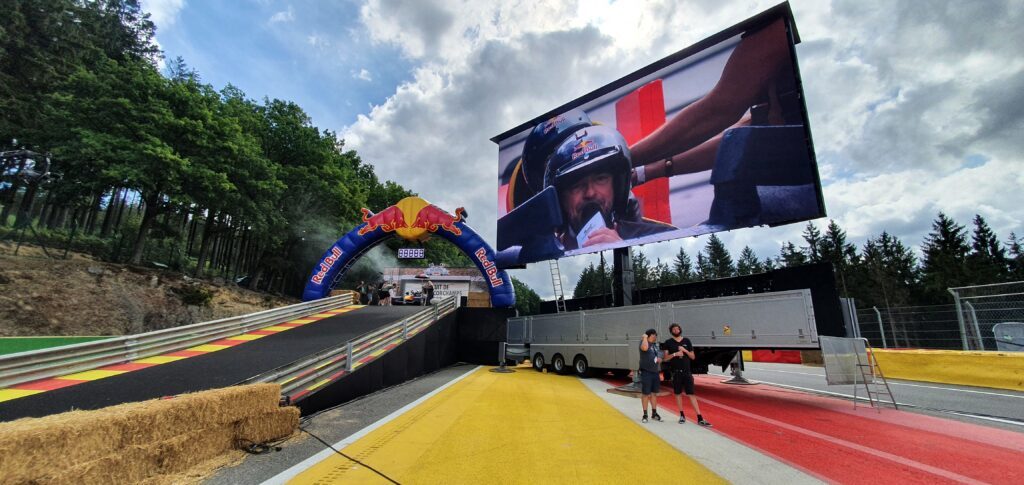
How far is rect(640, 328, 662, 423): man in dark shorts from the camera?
7332 millimetres

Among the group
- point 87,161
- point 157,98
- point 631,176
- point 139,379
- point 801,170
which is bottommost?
point 139,379

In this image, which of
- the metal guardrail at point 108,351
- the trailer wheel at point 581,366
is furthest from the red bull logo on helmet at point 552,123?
the metal guardrail at point 108,351

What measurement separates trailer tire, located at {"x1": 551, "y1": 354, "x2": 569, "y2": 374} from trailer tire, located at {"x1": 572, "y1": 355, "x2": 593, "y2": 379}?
0.68m

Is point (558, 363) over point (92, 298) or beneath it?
beneath

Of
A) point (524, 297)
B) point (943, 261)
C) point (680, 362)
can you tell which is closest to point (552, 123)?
point (680, 362)

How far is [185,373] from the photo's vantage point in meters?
7.34

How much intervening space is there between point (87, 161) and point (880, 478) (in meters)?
30.9

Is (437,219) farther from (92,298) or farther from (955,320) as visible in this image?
(955,320)

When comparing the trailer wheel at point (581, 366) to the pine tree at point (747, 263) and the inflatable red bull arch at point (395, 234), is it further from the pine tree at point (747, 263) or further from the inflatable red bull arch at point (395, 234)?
the pine tree at point (747, 263)

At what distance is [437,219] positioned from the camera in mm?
22594

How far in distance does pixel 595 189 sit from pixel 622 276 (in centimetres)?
383

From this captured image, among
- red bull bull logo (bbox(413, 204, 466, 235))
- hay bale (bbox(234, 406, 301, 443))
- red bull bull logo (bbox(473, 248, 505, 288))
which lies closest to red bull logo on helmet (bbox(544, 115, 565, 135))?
red bull bull logo (bbox(413, 204, 466, 235))

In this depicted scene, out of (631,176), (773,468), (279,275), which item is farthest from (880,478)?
(279,275)

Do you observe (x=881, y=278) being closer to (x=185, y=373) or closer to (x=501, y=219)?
(x=501, y=219)
